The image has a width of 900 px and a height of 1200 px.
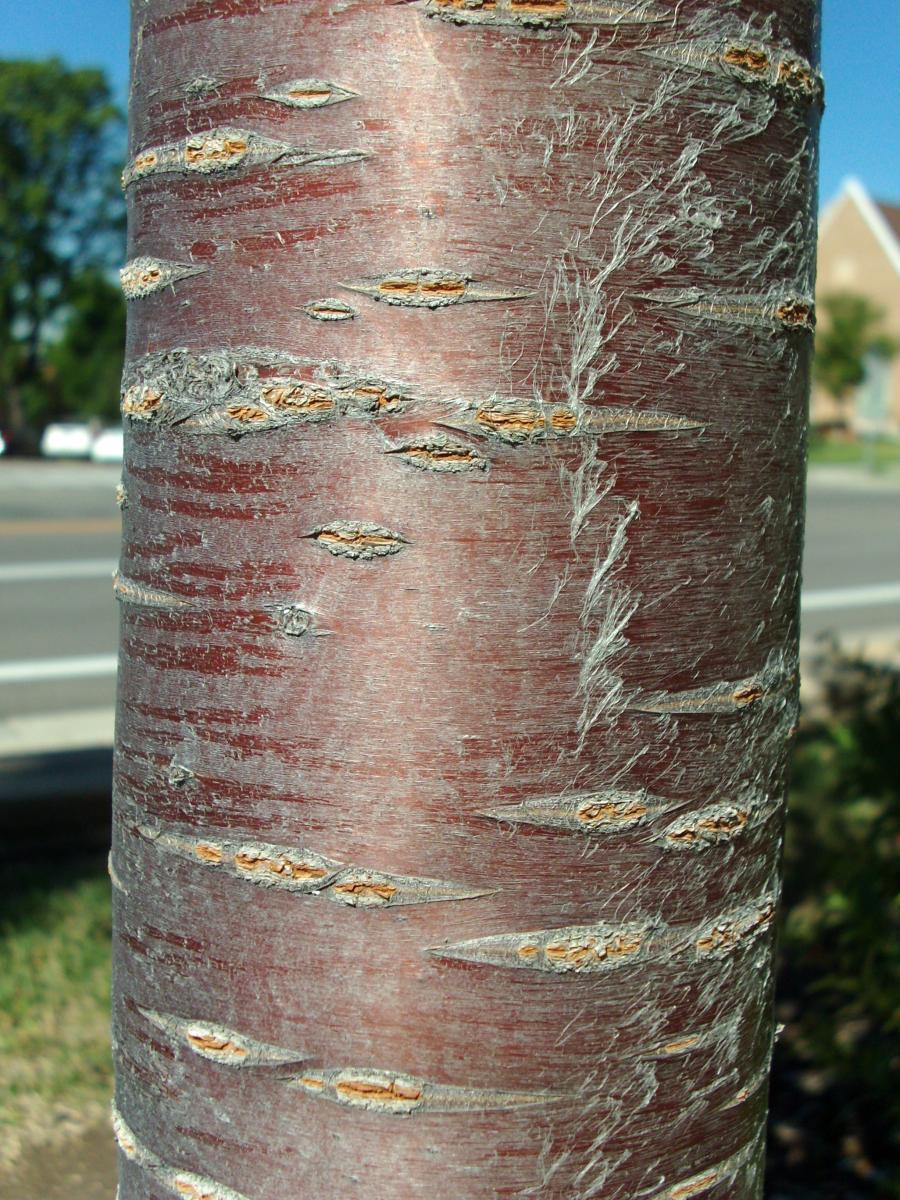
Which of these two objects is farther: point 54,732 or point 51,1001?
point 54,732

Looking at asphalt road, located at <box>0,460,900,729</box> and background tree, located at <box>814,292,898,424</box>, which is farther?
background tree, located at <box>814,292,898,424</box>

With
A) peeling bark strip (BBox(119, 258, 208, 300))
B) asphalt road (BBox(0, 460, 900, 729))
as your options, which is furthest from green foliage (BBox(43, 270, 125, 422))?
peeling bark strip (BBox(119, 258, 208, 300))

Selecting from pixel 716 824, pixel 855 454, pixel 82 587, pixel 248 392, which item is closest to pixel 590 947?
pixel 716 824

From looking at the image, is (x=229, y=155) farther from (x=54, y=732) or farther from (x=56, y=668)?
(x=56, y=668)

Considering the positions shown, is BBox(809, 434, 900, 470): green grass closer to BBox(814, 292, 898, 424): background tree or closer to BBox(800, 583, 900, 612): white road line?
BBox(814, 292, 898, 424): background tree

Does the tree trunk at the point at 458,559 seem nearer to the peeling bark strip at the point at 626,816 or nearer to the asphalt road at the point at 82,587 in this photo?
the peeling bark strip at the point at 626,816

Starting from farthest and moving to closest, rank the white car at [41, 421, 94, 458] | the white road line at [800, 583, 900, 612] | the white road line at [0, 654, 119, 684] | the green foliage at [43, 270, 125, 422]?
the green foliage at [43, 270, 125, 422] < the white car at [41, 421, 94, 458] < the white road line at [800, 583, 900, 612] < the white road line at [0, 654, 119, 684]

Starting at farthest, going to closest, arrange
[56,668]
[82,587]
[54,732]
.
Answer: [82,587], [56,668], [54,732]

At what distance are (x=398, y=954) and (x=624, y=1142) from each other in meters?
0.26

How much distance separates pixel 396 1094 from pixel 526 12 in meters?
0.83

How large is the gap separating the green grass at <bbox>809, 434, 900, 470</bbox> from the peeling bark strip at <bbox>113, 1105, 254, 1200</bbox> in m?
33.8

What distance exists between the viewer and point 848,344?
41.5 meters

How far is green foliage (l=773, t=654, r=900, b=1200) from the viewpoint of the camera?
290 cm

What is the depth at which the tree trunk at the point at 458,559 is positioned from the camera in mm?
912
